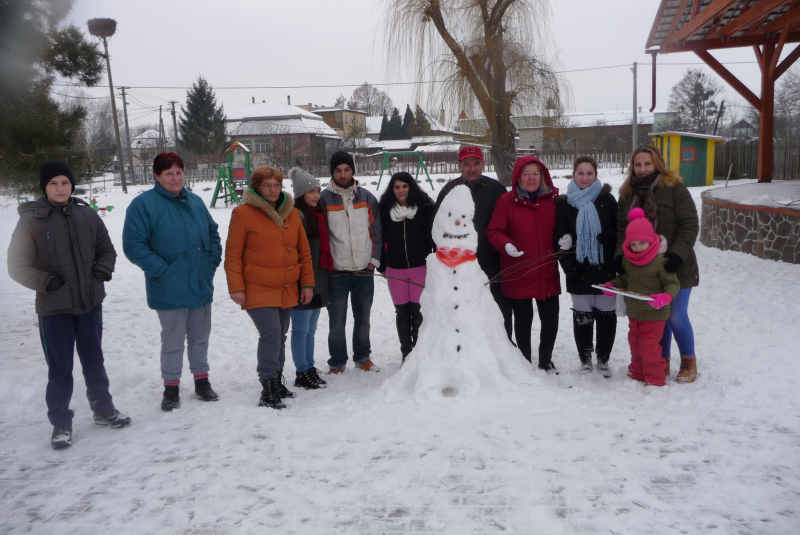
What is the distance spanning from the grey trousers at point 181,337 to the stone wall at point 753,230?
7062mm

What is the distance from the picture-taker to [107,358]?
4.93m

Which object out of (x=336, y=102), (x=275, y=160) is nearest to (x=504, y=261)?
(x=275, y=160)

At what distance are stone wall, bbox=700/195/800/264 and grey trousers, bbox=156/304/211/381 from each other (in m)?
7.06

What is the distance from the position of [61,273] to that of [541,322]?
11.0 ft

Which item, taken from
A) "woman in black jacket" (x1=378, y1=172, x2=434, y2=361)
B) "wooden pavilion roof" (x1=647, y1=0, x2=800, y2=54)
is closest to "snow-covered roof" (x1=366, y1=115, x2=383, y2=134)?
"wooden pavilion roof" (x1=647, y1=0, x2=800, y2=54)

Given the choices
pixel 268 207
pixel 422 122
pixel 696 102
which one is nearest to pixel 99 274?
pixel 268 207

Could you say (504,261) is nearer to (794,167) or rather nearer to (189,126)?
(794,167)

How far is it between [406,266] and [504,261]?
797mm

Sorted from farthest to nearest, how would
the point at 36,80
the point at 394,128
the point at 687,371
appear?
the point at 394,128 < the point at 36,80 < the point at 687,371

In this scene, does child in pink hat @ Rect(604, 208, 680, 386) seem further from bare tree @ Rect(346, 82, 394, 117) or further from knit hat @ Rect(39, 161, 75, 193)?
bare tree @ Rect(346, 82, 394, 117)

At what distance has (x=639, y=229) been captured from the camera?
12.1 feet

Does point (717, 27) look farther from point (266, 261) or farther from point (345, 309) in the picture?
point (266, 261)

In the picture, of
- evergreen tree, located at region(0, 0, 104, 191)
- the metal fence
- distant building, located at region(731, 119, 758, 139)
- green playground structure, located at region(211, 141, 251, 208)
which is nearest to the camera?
evergreen tree, located at region(0, 0, 104, 191)

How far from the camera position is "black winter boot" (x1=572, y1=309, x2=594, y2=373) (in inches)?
167
